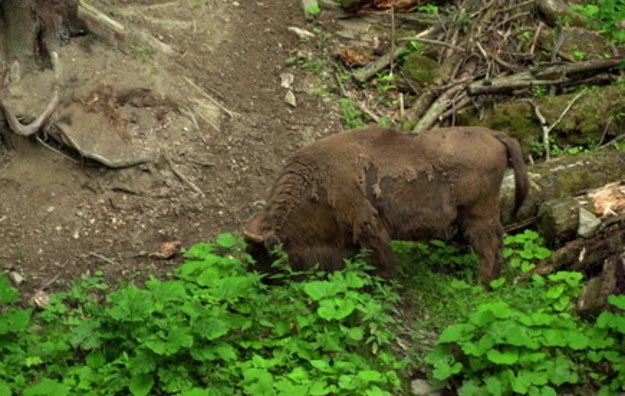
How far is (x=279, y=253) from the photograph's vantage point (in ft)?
23.8

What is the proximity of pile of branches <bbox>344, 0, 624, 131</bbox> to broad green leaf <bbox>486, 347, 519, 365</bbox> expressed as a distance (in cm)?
475

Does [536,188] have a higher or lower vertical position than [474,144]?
lower

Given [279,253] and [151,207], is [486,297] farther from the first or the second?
[151,207]

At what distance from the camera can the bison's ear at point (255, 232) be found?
7.41 metres

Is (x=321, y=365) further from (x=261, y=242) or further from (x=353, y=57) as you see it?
(x=353, y=57)

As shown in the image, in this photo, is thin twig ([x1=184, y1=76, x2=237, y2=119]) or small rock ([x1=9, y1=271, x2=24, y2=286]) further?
thin twig ([x1=184, y1=76, x2=237, y2=119])

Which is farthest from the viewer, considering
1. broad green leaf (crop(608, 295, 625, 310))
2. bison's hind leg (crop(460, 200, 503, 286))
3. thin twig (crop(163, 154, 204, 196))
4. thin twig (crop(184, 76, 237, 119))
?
thin twig (crop(184, 76, 237, 119))

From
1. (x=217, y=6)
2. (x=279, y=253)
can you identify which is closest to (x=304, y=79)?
(x=217, y=6)

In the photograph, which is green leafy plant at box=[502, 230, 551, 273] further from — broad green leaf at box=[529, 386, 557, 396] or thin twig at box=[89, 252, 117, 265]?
thin twig at box=[89, 252, 117, 265]

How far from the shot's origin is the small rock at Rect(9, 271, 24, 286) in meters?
7.96

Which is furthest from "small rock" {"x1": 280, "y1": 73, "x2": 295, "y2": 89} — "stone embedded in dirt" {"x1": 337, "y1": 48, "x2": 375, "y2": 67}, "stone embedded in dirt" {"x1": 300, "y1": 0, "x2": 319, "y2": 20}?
"stone embedded in dirt" {"x1": 300, "y1": 0, "x2": 319, "y2": 20}

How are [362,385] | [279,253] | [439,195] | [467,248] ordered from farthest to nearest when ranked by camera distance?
[467,248] → [439,195] → [279,253] → [362,385]

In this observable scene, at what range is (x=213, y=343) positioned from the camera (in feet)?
21.5

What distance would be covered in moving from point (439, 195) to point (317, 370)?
2.16 meters
